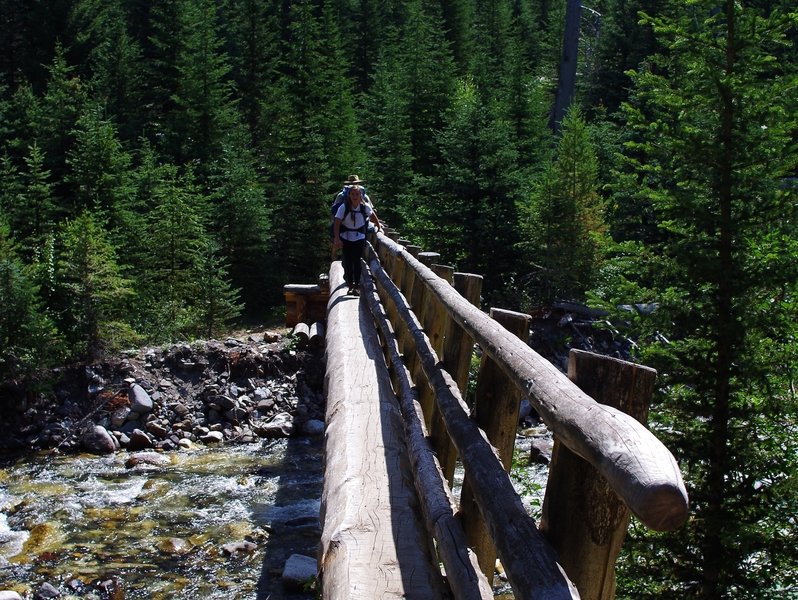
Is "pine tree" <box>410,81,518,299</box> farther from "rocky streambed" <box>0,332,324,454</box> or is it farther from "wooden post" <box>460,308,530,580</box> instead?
"wooden post" <box>460,308,530,580</box>

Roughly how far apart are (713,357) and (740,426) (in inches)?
26.6

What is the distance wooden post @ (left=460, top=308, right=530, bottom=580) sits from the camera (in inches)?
150

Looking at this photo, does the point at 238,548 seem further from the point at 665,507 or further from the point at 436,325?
the point at 665,507

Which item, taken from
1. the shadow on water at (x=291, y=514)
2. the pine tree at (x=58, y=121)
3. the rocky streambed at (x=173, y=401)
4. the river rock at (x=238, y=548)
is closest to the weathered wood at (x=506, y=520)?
the shadow on water at (x=291, y=514)

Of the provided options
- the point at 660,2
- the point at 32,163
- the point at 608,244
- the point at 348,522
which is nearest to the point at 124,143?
the point at 32,163

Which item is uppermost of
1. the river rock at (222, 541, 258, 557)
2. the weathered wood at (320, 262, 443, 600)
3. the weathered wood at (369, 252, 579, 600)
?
the weathered wood at (369, 252, 579, 600)

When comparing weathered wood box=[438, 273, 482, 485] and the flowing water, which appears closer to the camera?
weathered wood box=[438, 273, 482, 485]

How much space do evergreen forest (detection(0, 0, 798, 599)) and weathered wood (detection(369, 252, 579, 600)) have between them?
361 centimetres

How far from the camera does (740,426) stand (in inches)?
284

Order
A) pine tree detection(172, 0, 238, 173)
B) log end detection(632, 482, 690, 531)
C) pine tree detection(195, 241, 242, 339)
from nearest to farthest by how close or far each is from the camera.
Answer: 1. log end detection(632, 482, 690, 531)
2. pine tree detection(195, 241, 242, 339)
3. pine tree detection(172, 0, 238, 173)

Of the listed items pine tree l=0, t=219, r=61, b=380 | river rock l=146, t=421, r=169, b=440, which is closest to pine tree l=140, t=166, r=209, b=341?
pine tree l=0, t=219, r=61, b=380

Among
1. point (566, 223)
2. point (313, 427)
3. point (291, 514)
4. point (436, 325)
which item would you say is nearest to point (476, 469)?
point (436, 325)

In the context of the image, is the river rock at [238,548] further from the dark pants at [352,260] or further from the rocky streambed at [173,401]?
the rocky streambed at [173,401]

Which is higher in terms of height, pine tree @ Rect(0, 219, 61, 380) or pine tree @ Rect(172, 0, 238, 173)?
pine tree @ Rect(172, 0, 238, 173)
